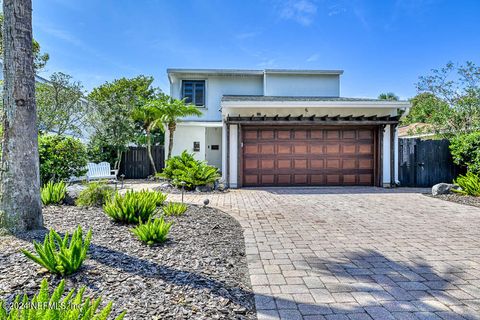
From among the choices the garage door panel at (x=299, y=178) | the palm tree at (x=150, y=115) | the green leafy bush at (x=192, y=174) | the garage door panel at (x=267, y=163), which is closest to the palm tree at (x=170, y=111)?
the palm tree at (x=150, y=115)

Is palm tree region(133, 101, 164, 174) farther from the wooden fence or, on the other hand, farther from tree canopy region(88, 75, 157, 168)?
tree canopy region(88, 75, 157, 168)

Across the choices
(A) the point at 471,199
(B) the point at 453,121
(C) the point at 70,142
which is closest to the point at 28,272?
(C) the point at 70,142

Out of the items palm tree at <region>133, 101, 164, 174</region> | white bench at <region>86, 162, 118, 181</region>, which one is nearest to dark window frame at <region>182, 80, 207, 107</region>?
palm tree at <region>133, 101, 164, 174</region>

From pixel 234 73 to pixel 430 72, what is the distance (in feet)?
35.8

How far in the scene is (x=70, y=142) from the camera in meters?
8.10

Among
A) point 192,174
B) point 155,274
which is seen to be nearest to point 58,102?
point 192,174

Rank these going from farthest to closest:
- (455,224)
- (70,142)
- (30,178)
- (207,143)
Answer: (207,143), (70,142), (455,224), (30,178)

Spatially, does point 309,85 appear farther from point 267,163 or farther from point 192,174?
point 192,174

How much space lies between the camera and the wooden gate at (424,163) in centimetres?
1145

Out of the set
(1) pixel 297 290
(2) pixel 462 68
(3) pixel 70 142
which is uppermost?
(2) pixel 462 68

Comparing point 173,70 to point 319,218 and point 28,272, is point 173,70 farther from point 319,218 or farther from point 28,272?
point 28,272

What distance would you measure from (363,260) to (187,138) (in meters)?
13.3

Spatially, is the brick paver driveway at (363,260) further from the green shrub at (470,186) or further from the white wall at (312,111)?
the white wall at (312,111)

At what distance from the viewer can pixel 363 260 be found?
3613mm
